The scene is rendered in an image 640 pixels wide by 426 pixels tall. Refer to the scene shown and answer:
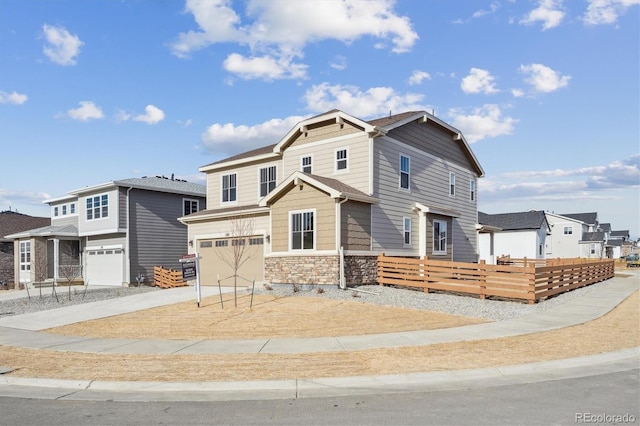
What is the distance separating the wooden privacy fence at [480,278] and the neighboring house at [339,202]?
4.05ft

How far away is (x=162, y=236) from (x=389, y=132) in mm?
16984

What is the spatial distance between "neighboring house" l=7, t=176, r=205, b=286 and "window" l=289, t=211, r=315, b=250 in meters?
13.5

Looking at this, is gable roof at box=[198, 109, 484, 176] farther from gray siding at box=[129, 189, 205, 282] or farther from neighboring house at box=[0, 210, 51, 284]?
neighboring house at box=[0, 210, 51, 284]

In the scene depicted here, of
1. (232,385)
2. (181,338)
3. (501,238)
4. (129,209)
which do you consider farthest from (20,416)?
(501,238)

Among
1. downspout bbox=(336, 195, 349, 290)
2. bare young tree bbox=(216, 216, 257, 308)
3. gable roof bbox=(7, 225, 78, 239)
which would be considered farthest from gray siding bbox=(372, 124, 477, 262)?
gable roof bbox=(7, 225, 78, 239)

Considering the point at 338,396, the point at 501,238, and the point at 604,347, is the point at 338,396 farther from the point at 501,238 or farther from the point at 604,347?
the point at 501,238

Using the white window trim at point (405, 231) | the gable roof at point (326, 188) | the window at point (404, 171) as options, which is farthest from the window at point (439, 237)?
the gable roof at point (326, 188)

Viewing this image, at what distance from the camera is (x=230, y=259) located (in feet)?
81.3

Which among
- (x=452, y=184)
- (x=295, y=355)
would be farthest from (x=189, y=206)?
(x=295, y=355)

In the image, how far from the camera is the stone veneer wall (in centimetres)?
1914

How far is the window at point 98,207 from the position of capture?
99.3 feet

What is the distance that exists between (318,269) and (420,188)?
775 centimetres

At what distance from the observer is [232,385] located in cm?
772

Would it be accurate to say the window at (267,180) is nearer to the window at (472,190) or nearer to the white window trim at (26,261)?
the window at (472,190)
